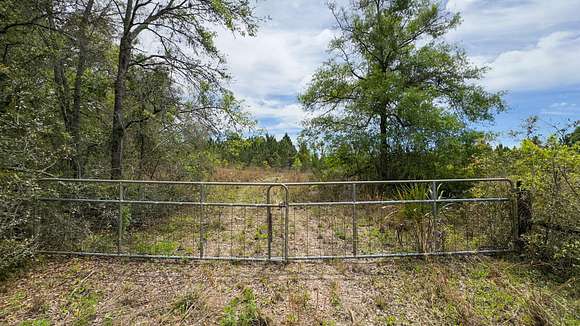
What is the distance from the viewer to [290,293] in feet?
12.9

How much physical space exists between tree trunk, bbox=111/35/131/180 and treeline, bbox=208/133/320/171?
2.33m

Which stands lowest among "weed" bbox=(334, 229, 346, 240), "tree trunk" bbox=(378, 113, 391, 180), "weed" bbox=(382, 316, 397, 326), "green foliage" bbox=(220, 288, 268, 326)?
"weed" bbox=(382, 316, 397, 326)

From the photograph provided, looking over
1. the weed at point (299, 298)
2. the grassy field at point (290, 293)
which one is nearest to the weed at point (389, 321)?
the grassy field at point (290, 293)

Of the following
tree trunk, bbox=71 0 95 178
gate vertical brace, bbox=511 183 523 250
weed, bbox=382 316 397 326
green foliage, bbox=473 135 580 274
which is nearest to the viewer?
weed, bbox=382 316 397 326

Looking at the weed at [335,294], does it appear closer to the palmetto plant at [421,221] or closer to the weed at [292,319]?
the weed at [292,319]

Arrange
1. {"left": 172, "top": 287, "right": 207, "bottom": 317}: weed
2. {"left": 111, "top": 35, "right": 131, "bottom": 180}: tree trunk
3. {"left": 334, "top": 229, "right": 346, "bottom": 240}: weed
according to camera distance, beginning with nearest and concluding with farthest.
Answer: {"left": 172, "top": 287, "right": 207, "bottom": 317}: weed → {"left": 334, "top": 229, "right": 346, "bottom": 240}: weed → {"left": 111, "top": 35, "right": 131, "bottom": 180}: tree trunk

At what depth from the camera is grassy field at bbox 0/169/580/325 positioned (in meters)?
3.40

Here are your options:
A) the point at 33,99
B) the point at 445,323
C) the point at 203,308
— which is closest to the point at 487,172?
the point at 445,323

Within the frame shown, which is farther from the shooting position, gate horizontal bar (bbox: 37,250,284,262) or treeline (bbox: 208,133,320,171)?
treeline (bbox: 208,133,320,171)

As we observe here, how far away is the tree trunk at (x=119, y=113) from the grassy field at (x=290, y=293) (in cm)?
245

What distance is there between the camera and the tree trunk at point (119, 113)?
23.2ft

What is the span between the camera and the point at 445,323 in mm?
3346

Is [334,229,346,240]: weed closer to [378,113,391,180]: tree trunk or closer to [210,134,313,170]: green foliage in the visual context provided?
[210,134,313,170]: green foliage

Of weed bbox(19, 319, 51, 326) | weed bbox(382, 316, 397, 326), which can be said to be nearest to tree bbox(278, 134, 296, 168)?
weed bbox(382, 316, 397, 326)
